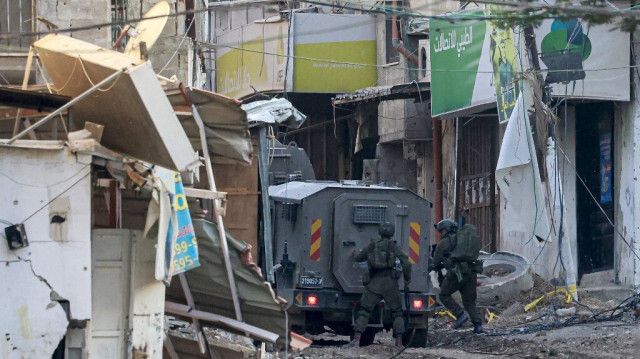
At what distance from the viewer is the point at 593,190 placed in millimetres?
18703

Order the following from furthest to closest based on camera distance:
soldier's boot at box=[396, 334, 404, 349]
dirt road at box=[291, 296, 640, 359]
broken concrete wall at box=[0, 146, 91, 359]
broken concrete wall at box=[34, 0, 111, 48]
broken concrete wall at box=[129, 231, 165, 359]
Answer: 1. broken concrete wall at box=[34, 0, 111, 48]
2. soldier's boot at box=[396, 334, 404, 349]
3. dirt road at box=[291, 296, 640, 359]
4. broken concrete wall at box=[129, 231, 165, 359]
5. broken concrete wall at box=[0, 146, 91, 359]

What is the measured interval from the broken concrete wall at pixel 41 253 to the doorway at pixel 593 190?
11.8 m

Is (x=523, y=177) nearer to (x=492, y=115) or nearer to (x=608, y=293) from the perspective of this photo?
(x=608, y=293)

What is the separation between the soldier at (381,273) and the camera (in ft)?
43.8

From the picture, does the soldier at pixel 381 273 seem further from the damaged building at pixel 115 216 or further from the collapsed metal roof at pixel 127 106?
the collapsed metal roof at pixel 127 106

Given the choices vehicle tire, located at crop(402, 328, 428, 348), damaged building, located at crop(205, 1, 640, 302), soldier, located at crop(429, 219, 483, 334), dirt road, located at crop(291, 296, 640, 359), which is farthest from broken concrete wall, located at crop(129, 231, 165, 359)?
soldier, located at crop(429, 219, 483, 334)

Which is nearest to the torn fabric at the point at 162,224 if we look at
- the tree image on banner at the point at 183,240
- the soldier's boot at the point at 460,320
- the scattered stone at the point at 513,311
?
→ the tree image on banner at the point at 183,240

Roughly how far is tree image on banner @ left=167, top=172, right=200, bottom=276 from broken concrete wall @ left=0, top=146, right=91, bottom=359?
75cm

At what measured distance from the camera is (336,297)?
1383 centimetres

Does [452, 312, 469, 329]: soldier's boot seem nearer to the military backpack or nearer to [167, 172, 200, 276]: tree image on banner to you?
the military backpack

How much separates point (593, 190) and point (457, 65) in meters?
3.40

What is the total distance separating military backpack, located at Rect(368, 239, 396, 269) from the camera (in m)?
13.3

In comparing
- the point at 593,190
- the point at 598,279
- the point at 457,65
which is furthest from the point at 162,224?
the point at 457,65

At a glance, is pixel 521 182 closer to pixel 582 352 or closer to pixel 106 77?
pixel 582 352
